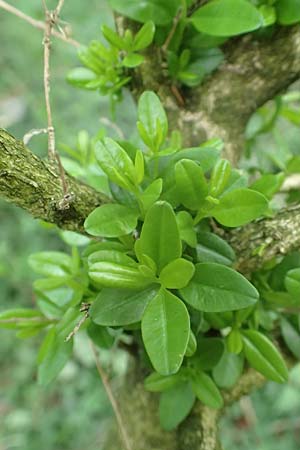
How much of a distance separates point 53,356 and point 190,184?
0.30m

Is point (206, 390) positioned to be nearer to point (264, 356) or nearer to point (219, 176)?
point (264, 356)

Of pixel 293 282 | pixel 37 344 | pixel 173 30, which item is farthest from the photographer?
pixel 37 344

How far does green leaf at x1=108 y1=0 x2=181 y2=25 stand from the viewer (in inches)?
25.4

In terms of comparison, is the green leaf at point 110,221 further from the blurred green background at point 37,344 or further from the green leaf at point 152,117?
the blurred green background at point 37,344

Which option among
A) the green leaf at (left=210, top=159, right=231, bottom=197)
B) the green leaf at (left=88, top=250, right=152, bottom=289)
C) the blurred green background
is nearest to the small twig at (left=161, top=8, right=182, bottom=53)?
the green leaf at (left=210, top=159, right=231, bottom=197)

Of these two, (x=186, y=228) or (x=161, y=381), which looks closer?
(x=186, y=228)

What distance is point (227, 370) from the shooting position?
666 millimetres

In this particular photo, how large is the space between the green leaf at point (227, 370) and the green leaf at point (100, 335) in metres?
0.14

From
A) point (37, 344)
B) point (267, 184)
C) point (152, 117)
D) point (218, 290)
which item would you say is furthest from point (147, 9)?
point (37, 344)

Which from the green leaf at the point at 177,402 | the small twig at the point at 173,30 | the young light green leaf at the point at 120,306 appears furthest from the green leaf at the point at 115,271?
the small twig at the point at 173,30

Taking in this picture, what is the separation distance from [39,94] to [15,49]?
23 cm

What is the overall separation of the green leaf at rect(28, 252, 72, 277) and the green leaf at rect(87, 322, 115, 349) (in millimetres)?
108

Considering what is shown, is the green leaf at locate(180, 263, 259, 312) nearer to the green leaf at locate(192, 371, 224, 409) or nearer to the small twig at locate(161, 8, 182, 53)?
the green leaf at locate(192, 371, 224, 409)

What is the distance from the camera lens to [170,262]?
489 millimetres
